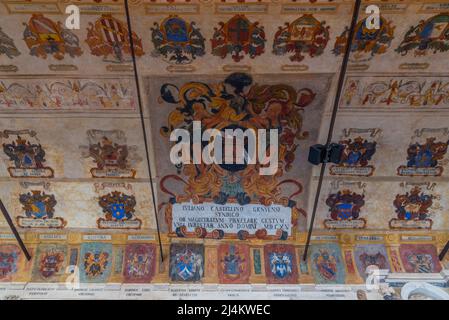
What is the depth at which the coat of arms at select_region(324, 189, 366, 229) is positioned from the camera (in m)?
6.73

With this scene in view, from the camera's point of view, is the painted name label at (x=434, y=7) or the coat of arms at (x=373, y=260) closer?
the painted name label at (x=434, y=7)

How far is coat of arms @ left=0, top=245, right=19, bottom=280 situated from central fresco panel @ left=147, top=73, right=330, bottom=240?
7.80ft

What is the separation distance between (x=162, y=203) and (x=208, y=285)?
1424mm

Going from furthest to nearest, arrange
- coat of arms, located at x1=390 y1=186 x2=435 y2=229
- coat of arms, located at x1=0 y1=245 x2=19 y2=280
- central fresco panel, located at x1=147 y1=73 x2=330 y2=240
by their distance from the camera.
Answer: coat of arms, located at x1=0 y1=245 x2=19 y2=280 < coat of arms, located at x1=390 y1=186 x2=435 y2=229 < central fresco panel, located at x1=147 y1=73 x2=330 y2=240

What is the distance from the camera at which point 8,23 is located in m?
4.98

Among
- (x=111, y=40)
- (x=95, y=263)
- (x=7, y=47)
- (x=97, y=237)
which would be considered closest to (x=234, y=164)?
(x=111, y=40)

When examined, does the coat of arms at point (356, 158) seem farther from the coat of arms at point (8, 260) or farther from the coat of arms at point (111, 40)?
the coat of arms at point (8, 260)

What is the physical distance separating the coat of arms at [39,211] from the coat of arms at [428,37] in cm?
537

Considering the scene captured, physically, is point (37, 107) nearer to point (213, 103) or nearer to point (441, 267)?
point (213, 103)

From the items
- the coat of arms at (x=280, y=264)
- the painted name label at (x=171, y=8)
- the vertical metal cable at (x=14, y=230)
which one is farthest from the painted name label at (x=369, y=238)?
the vertical metal cable at (x=14, y=230)

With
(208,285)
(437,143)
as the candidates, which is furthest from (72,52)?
(437,143)

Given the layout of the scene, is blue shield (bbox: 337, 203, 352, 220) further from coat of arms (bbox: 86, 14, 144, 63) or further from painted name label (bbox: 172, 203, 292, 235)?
coat of arms (bbox: 86, 14, 144, 63)

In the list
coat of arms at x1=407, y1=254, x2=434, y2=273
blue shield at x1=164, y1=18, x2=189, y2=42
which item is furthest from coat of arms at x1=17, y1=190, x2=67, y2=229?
coat of arms at x1=407, y1=254, x2=434, y2=273

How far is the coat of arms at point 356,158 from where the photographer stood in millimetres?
6191
